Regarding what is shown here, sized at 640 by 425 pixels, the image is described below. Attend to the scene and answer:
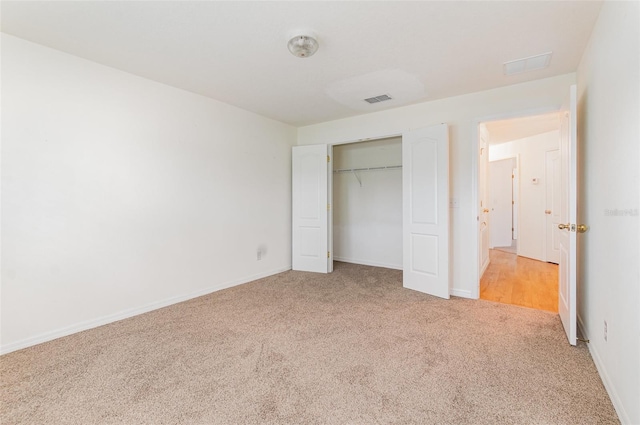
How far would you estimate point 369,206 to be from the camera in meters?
5.14

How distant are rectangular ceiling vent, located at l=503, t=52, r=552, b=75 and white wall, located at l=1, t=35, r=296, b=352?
124 inches

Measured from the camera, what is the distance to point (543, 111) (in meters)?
2.92

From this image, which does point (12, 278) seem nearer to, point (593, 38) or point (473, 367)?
point (473, 367)

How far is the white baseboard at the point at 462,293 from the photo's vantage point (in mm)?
3281

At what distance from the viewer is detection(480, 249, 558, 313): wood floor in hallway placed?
319 cm

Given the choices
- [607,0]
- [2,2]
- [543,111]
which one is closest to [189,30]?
[2,2]

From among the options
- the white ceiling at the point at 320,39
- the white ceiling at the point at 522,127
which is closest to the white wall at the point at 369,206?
the white ceiling at the point at 522,127

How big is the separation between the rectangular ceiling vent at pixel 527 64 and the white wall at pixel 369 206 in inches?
84.8

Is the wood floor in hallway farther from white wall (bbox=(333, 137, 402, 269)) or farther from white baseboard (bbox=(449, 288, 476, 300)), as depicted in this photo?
white wall (bbox=(333, 137, 402, 269))

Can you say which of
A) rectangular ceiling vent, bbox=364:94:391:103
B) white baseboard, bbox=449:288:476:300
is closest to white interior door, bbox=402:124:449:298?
white baseboard, bbox=449:288:476:300

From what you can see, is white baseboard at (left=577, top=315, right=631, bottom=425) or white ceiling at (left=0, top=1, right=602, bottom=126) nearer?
white baseboard at (left=577, top=315, right=631, bottom=425)

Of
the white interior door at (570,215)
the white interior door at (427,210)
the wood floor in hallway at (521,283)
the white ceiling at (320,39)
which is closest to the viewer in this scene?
the white ceiling at (320,39)

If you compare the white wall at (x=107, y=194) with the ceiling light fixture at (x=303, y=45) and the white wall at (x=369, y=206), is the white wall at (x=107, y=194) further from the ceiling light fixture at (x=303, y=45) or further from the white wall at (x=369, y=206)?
the white wall at (x=369, y=206)

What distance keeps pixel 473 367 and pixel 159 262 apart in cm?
310
